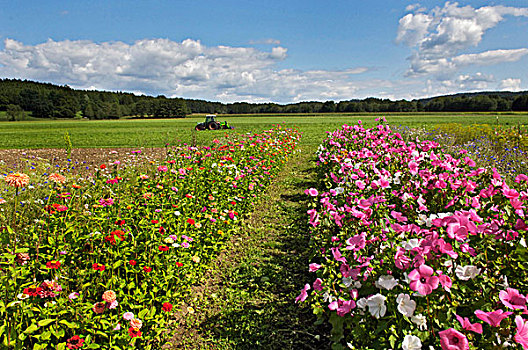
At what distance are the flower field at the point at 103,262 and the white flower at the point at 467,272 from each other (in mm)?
2089

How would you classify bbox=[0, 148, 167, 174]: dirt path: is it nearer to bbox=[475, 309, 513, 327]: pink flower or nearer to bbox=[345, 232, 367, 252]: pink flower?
bbox=[345, 232, 367, 252]: pink flower

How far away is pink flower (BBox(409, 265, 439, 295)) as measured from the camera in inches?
58.2

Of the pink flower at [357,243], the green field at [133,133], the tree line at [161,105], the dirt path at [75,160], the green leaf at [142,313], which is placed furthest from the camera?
the tree line at [161,105]

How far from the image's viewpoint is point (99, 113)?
2741 inches

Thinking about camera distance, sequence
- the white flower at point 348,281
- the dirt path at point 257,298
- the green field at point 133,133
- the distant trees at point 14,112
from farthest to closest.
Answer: the distant trees at point 14,112
the green field at point 133,133
the dirt path at point 257,298
the white flower at point 348,281

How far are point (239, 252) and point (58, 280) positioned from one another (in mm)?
2439

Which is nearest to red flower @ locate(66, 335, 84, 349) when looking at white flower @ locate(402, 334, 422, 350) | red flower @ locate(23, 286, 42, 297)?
red flower @ locate(23, 286, 42, 297)

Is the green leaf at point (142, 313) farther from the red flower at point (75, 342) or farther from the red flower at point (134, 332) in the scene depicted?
the red flower at point (75, 342)

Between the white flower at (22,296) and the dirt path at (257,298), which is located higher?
the white flower at (22,296)

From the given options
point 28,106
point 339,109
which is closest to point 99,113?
point 28,106

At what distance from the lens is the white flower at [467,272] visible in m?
1.64

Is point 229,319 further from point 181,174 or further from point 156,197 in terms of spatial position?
point 181,174

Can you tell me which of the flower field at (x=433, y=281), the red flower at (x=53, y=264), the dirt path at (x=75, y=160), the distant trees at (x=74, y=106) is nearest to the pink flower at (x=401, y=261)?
the flower field at (x=433, y=281)

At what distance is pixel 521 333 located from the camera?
129 cm
